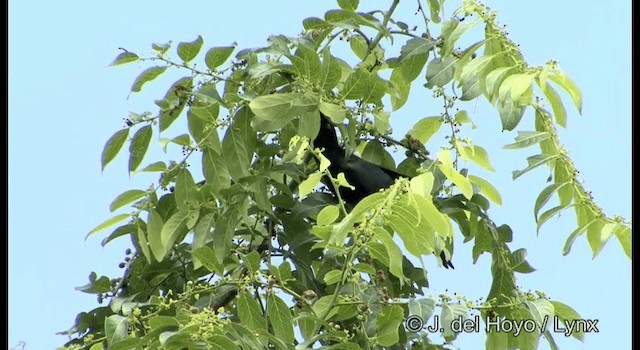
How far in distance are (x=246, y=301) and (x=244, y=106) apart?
0.29 metres

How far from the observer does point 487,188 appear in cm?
173

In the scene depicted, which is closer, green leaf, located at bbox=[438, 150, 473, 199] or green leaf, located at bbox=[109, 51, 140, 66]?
green leaf, located at bbox=[438, 150, 473, 199]

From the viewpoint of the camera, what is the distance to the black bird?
5.86ft

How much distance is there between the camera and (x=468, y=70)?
1.63 meters

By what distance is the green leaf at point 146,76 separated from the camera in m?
1.76

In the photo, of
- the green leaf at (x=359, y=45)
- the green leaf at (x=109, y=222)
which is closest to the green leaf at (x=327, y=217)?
the green leaf at (x=109, y=222)

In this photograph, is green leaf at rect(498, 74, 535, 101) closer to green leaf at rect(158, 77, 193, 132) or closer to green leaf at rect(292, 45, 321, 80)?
green leaf at rect(292, 45, 321, 80)

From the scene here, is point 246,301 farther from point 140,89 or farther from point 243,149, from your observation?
point 140,89

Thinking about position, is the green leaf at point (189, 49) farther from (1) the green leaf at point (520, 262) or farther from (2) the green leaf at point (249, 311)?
(1) the green leaf at point (520, 262)

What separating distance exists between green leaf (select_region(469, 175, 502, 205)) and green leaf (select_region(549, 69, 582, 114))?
0.26m

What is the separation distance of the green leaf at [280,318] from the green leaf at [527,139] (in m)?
0.35

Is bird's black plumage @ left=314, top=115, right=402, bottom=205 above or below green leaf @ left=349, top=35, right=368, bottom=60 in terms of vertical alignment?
below

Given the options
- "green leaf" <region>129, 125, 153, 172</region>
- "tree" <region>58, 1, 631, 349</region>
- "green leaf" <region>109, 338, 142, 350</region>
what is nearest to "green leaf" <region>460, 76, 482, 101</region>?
"tree" <region>58, 1, 631, 349</region>

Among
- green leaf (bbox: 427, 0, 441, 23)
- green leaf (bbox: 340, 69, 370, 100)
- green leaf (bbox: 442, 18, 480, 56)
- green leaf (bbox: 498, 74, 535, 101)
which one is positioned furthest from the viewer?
green leaf (bbox: 427, 0, 441, 23)
